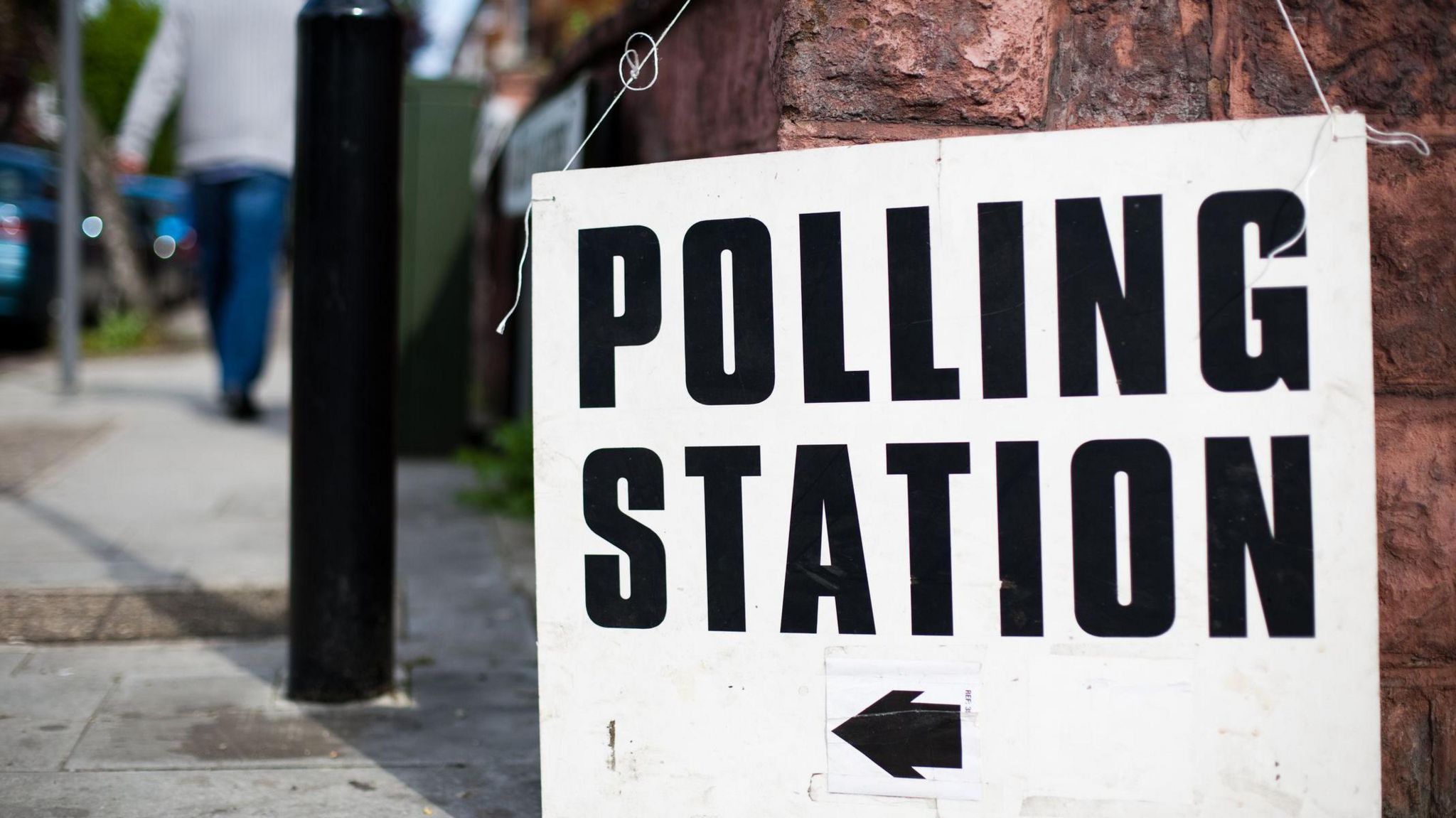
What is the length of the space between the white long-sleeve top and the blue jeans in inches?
4.1

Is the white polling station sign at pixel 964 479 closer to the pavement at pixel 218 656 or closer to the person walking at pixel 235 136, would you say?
the pavement at pixel 218 656

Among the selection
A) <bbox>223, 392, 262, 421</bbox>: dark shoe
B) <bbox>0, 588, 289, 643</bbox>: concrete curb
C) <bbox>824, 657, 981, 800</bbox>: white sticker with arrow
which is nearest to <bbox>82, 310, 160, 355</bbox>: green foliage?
<bbox>223, 392, 262, 421</bbox>: dark shoe

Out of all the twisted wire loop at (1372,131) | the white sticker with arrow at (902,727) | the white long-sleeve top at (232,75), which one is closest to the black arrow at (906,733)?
the white sticker with arrow at (902,727)

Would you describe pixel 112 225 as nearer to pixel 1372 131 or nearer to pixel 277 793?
pixel 277 793

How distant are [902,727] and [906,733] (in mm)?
11

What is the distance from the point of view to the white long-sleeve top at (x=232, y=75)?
631 centimetres

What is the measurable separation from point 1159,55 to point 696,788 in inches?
56.0

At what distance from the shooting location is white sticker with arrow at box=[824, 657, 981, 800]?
194 centimetres

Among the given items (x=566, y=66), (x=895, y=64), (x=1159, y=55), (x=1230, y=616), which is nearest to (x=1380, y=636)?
(x=1230, y=616)

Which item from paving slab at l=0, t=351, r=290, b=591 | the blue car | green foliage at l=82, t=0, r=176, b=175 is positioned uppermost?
green foliage at l=82, t=0, r=176, b=175

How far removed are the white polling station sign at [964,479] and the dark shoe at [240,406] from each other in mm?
5290

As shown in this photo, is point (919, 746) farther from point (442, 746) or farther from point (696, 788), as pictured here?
point (442, 746)

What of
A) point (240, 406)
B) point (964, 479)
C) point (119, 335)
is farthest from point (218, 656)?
point (119, 335)

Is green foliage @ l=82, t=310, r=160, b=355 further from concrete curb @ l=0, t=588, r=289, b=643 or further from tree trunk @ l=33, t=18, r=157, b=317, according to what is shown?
concrete curb @ l=0, t=588, r=289, b=643
